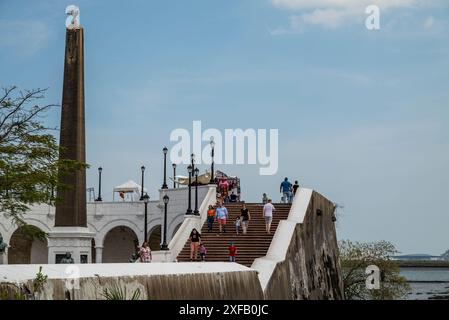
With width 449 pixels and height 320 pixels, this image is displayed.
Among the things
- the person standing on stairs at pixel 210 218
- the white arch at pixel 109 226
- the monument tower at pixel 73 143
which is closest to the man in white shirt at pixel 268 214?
the person standing on stairs at pixel 210 218

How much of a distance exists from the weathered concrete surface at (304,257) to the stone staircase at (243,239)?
3.40ft

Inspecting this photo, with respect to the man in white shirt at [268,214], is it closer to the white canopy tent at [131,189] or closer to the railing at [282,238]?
the railing at [282,238]

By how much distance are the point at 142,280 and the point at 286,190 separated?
2377 cm

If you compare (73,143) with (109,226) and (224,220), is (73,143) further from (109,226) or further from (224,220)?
(109,226)

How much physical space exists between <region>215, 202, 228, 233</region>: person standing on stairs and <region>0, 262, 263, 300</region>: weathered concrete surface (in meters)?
12.8

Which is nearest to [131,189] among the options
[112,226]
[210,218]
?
[112,226]

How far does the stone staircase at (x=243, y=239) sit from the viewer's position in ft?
114

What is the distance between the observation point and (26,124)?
26.7 m

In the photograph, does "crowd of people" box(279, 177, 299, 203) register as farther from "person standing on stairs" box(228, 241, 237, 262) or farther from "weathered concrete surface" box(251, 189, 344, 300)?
"person standing on stairs" box(228, 241, 237, 262)

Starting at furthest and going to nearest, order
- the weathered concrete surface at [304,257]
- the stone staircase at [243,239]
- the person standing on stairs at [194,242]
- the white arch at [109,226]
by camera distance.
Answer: the white arch at [109,226]
the stone staircase at [243,239]
the person standing on stairs at [194,242]
the weathered concrete surface at [304,257]
